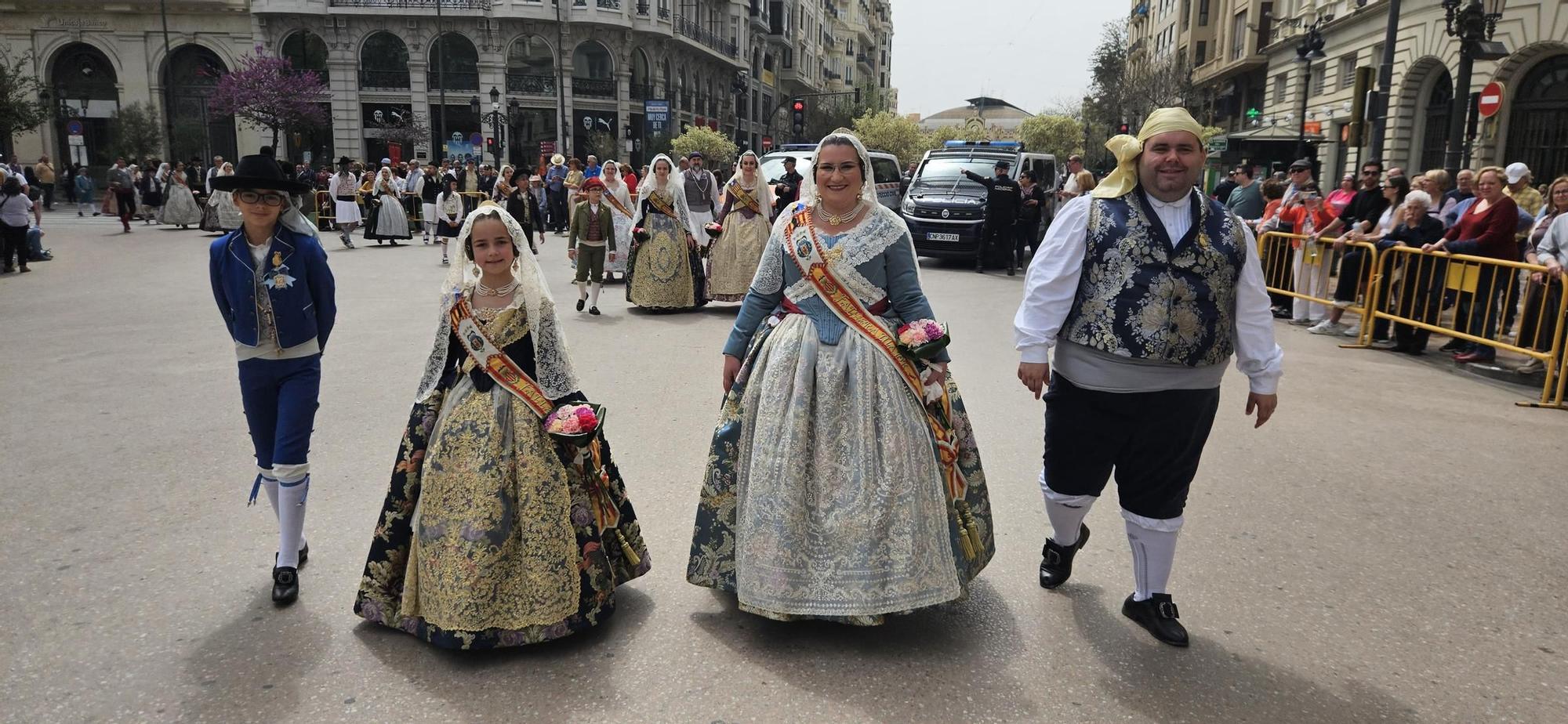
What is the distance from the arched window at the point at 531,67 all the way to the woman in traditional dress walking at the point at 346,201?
26.8m

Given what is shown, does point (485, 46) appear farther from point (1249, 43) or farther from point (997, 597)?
point (997, 597)

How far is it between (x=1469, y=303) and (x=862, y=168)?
778 cm

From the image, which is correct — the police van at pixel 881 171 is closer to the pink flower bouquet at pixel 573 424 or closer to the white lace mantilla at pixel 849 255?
the white lace mantilla at pixel 849 255

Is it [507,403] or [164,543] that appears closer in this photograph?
[507,403]

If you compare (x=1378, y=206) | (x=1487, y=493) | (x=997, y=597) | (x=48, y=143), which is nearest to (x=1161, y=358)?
(x=997, y=597)

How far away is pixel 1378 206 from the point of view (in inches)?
433

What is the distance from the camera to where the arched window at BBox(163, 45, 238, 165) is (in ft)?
143

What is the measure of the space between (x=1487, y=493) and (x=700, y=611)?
4304 mm

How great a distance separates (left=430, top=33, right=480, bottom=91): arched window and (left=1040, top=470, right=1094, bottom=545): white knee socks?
1834 inches

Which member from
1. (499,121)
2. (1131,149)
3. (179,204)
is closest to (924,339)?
(1131,149)

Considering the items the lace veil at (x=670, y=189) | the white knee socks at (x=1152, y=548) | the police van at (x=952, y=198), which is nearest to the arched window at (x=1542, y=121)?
the police van at (x=952, y=198)

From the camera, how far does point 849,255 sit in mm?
3664

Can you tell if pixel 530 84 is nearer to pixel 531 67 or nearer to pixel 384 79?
pixel 531 67

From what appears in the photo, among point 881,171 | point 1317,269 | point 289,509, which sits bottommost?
point 289,509
